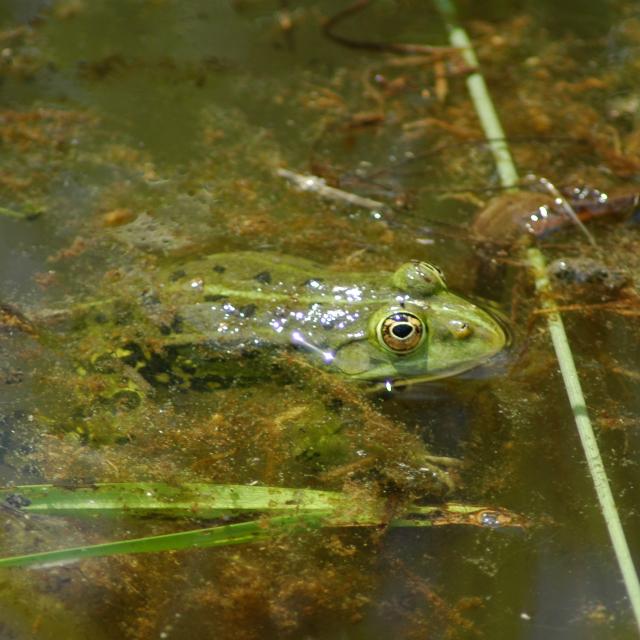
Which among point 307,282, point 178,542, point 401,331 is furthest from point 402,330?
point 178,542

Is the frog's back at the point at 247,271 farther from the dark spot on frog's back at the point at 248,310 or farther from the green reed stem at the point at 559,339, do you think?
the green reed stem at the point at 559,339

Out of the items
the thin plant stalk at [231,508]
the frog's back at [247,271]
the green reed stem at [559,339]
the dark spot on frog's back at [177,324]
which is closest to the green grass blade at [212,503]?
the thin plant stalk at [231,508]

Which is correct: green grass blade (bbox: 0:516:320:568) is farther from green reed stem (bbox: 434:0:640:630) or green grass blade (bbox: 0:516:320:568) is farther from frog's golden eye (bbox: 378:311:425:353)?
green reed stem (bbox: 434:0:640:630)

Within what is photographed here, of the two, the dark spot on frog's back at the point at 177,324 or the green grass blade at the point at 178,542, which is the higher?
the dark spot on frog's back at the point at 177,324

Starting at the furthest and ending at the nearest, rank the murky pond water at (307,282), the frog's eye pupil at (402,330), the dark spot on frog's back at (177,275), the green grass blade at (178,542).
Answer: the dark spot on frog's back at (177,275) → the frog's eye pupil at (402,330) → the murky pond water at (307,282) → the green grass blade at (178,542)

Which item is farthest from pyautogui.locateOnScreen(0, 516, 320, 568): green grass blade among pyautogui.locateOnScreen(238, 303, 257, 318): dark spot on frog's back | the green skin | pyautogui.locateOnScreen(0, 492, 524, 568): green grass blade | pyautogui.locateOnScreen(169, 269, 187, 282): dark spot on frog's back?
pyautogui.locateOnScreen(169, 269, 187, 282): dark spot on frog's back

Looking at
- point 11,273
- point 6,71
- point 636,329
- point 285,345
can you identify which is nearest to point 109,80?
point 6,71
